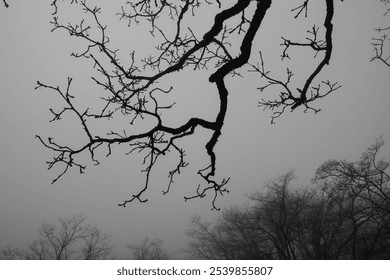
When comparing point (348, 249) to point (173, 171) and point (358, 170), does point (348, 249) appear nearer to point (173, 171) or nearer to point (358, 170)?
point (358, 170)

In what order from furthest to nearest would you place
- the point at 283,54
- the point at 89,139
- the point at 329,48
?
1. the point at 283,54
2. the point at 329,48
3. the point at 89,139

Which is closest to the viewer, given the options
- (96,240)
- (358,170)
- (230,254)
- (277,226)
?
(358,170)

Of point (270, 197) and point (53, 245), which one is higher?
point (270, 197)

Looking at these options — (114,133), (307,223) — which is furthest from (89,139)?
(307,223)

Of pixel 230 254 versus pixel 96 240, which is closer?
pixel 230 254

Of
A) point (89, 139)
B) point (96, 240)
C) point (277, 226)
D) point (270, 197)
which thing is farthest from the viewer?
point (96, 240)

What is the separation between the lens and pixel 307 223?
18.6m

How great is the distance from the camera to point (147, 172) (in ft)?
13.4

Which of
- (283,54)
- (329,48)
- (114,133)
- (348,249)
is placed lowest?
(348,249)

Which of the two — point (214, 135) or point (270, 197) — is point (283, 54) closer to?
point (214, 135)

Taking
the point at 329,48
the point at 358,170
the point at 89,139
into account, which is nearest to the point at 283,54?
the point at 329,48

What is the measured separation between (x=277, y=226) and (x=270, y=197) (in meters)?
3.29

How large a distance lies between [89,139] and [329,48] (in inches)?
150

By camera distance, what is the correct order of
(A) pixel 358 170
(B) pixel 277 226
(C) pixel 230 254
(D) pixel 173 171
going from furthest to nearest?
(C) pixel 230 254, (B) pixel 277 226, (A) pixel 358 170, (D) pixel 173 171
